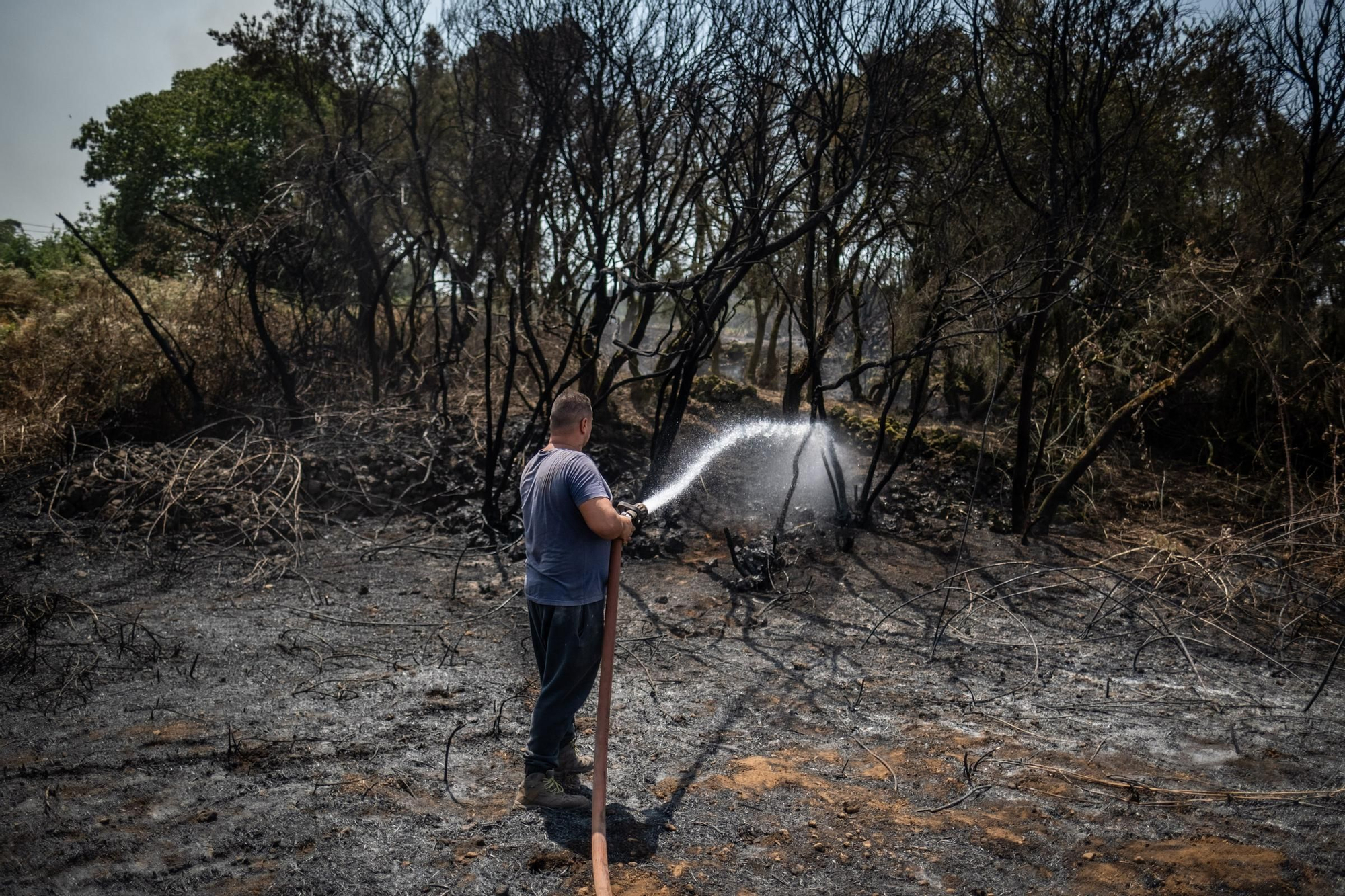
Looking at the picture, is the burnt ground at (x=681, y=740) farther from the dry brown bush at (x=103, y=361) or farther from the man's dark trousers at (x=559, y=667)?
the dry brown bush at (x=103, y=361)

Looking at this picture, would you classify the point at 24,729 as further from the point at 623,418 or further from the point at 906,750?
the point at 623,418

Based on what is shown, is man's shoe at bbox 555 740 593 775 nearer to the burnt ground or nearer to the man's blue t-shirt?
the burnt ground

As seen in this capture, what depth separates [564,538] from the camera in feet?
12.1

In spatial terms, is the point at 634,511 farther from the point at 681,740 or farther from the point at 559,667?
the point at 681,740

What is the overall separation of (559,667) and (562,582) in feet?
1.14

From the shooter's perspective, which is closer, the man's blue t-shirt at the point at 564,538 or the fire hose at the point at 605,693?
the fire hose at the point at 605,693

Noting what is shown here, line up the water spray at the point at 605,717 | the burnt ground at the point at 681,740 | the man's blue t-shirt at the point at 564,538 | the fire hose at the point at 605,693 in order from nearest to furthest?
the water spray at the point at 605,717 < the burnt ground at the point at 681,740 < the fire hose at the point at 605,693 < the man's blue t-shirt at the point at 564,538

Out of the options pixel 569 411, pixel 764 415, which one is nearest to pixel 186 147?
pixel 764 415

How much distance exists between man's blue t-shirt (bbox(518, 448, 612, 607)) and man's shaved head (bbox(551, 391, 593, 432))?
105 millimetres

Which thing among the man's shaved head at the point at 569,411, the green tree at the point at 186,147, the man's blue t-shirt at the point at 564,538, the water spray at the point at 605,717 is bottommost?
the water spray at the point at 605,717

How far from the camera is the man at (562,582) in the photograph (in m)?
3.69

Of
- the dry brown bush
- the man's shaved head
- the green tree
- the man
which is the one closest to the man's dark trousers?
the man

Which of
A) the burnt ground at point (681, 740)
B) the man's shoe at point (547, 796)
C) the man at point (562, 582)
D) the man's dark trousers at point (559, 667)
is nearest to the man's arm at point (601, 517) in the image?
the man at point (562, 582)

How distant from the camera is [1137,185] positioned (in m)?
9.20
